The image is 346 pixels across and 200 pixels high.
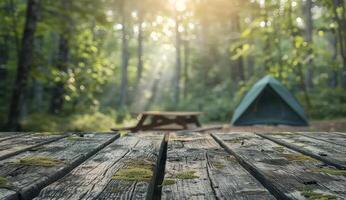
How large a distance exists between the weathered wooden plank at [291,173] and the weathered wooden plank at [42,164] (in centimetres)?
80

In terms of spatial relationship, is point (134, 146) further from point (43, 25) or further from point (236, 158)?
point (43, 25)

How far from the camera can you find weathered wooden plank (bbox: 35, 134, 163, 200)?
1195 mm

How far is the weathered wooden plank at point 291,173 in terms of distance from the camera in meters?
1.22

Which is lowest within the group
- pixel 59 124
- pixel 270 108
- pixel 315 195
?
pixel 315 195

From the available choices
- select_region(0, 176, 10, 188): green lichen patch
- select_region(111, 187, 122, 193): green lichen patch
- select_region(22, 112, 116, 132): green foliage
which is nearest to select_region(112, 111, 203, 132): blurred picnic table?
select_region(22, 112, 116, 132): green foliage

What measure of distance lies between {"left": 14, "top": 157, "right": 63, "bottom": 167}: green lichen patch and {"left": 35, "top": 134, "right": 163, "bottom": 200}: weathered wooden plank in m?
0.14

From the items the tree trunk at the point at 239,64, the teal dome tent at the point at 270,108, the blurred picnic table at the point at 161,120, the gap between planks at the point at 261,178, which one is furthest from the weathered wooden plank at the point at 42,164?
the tree trunk at the point at 239,64

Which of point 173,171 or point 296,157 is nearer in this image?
point 173,171

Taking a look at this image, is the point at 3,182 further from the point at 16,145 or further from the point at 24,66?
the point at 24,66

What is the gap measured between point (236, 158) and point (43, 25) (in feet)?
37.4

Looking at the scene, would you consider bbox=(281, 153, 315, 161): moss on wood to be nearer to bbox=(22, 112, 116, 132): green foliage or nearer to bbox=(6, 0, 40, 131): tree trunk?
bbox=(6, 0, 40, 131): tree trunk

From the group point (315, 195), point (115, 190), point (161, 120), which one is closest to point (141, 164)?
point (115, 190)

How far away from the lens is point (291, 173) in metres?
1.51

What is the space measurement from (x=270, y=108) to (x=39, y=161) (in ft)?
37.9
